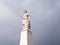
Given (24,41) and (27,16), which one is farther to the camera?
(27,16)

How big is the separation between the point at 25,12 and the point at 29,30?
233 centimetres

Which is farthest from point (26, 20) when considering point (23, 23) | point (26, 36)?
point (26, 36)

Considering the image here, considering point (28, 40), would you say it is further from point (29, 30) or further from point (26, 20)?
point (26, 20)

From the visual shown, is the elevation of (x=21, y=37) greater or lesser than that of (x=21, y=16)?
lesser

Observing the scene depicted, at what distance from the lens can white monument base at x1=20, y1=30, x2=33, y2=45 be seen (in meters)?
17.9

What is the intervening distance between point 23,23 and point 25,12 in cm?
142

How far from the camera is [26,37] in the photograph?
708 inches

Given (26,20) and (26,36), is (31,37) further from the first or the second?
(26,20)

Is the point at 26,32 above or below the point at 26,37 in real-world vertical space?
above

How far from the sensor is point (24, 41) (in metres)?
18.0

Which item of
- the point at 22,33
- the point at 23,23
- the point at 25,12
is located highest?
the point at 25,12

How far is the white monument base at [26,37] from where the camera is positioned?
1791 centimetres

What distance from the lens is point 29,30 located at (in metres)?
18.4

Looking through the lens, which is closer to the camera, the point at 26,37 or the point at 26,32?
the point at 26,37
